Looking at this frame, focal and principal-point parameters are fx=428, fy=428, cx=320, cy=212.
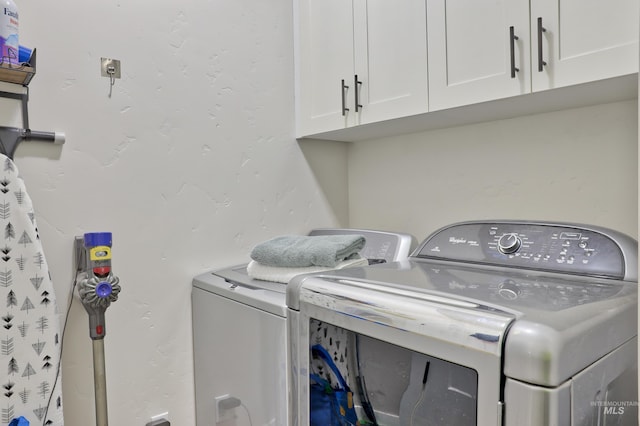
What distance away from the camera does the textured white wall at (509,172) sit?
126cm

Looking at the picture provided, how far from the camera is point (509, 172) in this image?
1487 millimetres

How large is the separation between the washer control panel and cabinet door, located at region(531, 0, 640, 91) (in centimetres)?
38

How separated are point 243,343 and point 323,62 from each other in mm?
1084

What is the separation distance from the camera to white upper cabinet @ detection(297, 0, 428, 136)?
138 centimetres

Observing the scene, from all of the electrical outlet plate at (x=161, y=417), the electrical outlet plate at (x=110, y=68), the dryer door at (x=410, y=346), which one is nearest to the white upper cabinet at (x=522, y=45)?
the dryer door at (x=410, y=346)

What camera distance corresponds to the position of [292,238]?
57.9 inches

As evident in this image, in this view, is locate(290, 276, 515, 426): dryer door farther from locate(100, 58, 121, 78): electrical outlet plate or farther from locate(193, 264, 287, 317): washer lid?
locate(100, 58, 121, 78): electrical outlet plate

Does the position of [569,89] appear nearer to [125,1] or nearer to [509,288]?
[509,288]

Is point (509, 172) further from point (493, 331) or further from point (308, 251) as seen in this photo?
point (493, 331)

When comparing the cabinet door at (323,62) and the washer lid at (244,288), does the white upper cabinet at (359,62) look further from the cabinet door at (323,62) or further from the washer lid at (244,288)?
the washer lid at (244,288)

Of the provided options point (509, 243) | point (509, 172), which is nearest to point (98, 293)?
point (509, 243)

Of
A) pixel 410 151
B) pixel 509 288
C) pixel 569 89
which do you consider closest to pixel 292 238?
pixel 410 151

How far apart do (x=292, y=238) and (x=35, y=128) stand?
0.82m

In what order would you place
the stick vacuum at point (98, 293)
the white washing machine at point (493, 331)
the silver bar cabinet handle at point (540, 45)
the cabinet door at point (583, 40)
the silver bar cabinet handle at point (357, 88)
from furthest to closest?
the silver bar cabinet handle at point (357, 88) < the stick vacuum at point (98, 293) < the silver bar cabinet handle at point (540, 45) < the cabinet door at point (583, 40) < the white washing machine at point (493, 331)
